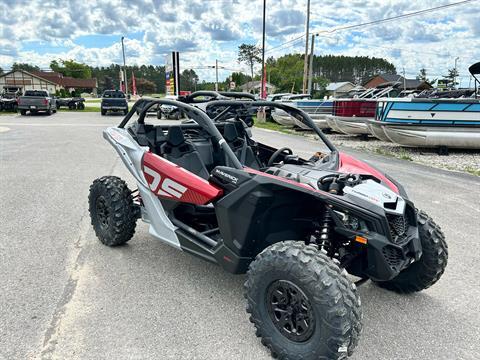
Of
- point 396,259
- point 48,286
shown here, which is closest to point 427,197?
point 396,259

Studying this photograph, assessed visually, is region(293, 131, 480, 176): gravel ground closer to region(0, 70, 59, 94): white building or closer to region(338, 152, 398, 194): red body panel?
region(338, 152, 398, 194): red body panel

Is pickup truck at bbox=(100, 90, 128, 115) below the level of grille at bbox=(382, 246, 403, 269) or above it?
below

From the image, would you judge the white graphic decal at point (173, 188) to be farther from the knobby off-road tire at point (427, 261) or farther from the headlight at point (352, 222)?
the knobby off-road tire at point (427, 261)

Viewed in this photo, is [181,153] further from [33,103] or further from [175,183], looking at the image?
[33,103]

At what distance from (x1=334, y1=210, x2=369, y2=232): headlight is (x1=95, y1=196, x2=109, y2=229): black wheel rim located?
8.84ft

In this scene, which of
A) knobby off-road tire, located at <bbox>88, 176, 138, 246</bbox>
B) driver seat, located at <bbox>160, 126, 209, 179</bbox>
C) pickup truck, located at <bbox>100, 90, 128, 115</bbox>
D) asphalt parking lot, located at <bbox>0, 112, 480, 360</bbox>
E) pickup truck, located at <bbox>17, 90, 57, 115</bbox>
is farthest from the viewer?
pickup truck, located at <bbox>100, 90, 128, 115</bbox>

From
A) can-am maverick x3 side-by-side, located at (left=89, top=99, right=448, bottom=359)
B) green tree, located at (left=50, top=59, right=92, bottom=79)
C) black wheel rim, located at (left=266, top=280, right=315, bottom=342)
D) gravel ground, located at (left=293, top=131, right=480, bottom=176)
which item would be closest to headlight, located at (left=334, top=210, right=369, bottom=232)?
can-am maverick x3 side-by-side, located at (left=89, top=99, right=448, bottom=359)

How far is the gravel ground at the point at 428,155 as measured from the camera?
10.1 metres

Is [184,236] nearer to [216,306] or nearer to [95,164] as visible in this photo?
[216,306]

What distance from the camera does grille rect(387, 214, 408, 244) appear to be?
281 centimetres

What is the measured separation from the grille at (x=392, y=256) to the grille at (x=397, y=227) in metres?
0.09

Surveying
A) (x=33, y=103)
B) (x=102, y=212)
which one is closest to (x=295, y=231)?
(x=102, y=212)

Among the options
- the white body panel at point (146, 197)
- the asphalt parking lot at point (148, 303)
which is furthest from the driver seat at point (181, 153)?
the asphalt parking lot at point (148, 303)

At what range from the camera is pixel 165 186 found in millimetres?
3574
